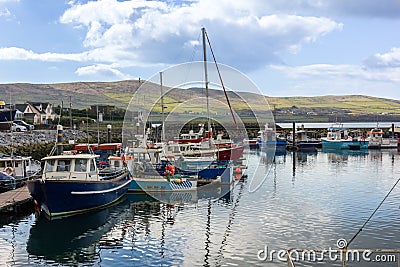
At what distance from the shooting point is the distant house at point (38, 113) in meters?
106

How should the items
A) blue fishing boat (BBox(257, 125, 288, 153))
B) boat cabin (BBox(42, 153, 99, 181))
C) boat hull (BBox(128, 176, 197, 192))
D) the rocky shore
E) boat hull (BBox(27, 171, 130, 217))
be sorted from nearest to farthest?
boat hull (BBox(27, 171, 130, 217))
boat cabin (BBox(42, 153, 99, 181))
boat hull (BBox(128, 176, 197, 192))
the rocky shore
blue fishing boat (BBox(257, 125, 288, 153))

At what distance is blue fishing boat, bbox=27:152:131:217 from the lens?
2581 cm

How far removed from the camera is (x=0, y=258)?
19.6 meters

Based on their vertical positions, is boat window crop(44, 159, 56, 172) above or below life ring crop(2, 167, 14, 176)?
above

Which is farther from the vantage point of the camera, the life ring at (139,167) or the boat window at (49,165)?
the life ring at (139,167)

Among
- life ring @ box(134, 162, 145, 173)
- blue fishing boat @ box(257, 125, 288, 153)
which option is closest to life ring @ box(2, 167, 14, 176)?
life ring @ box(134, 162, 145, 173)

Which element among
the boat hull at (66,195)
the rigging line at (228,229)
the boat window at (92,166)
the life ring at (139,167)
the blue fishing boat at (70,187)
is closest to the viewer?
the rigging line at (228,229)

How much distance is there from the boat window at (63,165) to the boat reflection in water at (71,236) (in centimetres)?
270

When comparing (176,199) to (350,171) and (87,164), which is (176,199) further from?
(350,171)

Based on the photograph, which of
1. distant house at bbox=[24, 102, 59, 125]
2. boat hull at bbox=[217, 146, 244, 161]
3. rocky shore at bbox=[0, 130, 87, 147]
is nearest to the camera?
boat hull at bbox=[217, 146, 244, 161]

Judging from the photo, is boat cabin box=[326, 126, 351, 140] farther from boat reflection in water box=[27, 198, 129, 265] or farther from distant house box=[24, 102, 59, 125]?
boat reflection in water box=[27, 198, 129, 265]

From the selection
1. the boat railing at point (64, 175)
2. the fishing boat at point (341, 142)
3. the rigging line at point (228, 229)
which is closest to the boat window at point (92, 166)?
the boat railing at point (64, 175)

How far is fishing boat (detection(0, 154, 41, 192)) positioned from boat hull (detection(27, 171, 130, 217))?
702 cm

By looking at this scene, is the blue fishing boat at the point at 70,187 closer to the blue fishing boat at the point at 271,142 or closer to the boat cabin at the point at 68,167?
the boat cabin at the point at 68,167
